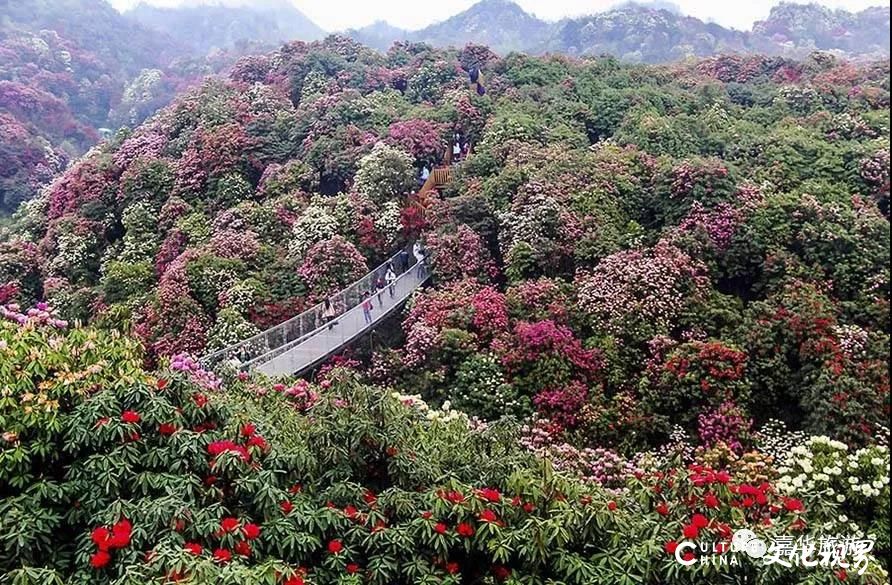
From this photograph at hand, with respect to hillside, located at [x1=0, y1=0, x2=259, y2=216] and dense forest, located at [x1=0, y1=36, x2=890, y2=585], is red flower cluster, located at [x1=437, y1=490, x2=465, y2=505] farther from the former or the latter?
hillside, located at [x1=0, y1=0, x2=259, y2=216]

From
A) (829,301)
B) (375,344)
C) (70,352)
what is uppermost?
(70,352)

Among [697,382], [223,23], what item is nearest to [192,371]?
[697,382]

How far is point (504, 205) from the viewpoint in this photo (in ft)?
45.2

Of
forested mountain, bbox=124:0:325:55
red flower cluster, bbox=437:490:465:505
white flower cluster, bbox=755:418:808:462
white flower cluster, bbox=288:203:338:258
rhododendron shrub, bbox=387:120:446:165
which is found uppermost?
forested mountain, bbox=124:0:325:55

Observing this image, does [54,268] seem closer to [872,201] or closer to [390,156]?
[390,156]

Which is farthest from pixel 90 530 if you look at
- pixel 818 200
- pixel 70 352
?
pixel 818 200

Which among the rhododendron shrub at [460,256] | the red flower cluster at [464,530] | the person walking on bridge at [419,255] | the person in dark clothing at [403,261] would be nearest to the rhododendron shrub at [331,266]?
the person in dark clothing at [403,261]

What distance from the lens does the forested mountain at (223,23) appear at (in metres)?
63.7

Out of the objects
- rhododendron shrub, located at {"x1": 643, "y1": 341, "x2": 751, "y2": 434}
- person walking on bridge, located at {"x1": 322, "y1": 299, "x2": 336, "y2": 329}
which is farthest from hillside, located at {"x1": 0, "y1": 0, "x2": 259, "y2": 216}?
rhododendron shrub, located at {"x1": 643, "y1": 341, "x2": 751, "y2": 434}

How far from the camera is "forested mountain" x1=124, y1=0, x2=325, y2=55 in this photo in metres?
63.7

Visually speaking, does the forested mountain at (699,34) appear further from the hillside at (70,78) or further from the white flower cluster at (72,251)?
the white flower cluster at (72,251)

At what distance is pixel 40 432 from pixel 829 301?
10.2 meters
